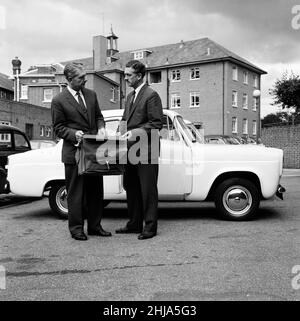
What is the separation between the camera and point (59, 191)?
7.55 meters

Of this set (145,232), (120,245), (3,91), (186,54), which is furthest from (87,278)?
(3,91)

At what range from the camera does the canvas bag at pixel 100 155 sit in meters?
5.56

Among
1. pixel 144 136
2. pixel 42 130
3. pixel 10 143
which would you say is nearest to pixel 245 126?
pixel 42 130

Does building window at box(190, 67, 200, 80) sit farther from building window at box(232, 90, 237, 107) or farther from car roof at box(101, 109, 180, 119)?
car roof at box(101, 109, 180, 119)

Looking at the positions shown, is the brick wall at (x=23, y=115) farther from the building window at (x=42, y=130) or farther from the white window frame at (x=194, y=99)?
the white window frame at (x=194, y=99)

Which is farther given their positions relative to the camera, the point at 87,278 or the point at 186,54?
the point at 186,54

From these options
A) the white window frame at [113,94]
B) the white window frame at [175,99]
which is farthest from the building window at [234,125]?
the white window frame at [113,94]

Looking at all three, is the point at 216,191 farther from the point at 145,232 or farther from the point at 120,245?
the point at 120,245

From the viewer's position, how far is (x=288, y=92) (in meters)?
26.4

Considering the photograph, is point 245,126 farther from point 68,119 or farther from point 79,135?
point 79,135

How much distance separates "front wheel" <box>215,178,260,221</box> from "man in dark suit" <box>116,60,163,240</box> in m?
1.57

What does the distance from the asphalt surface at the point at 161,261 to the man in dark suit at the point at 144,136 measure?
443 mm

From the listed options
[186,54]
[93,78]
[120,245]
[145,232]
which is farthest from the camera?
[186,54]
